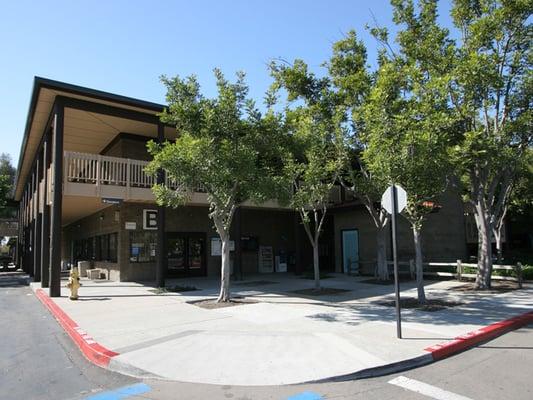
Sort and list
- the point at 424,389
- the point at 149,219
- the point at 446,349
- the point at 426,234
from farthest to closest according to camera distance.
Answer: the point at 426,234 → the point at 149,219 → the point at 446,349 → the point at 424,389

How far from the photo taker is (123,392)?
5.76 meters

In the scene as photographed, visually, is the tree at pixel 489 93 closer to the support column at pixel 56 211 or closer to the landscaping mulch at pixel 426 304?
the landscaping mulch at pixel 426 304

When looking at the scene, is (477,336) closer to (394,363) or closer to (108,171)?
(394,363)

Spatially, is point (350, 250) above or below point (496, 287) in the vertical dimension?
above

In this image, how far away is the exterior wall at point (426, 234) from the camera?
832 inches

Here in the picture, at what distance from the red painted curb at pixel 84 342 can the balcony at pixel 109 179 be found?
486 cm

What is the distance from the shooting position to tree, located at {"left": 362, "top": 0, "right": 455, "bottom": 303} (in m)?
10.5

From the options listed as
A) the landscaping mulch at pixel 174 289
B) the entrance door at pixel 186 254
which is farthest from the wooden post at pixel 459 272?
the entrance door at pixel 186 254

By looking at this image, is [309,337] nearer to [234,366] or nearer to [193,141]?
[234,366]

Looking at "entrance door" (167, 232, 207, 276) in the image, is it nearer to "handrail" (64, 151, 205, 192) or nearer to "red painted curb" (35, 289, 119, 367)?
"handrail" (64, 151, 205, 192)

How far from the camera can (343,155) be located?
1493 centimetres

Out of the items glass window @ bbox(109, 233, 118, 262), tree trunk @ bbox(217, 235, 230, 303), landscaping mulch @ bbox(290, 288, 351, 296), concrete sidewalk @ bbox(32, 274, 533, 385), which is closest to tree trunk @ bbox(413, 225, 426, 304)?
concrete sidewalk @ bbox(32, 274, 533, 385)

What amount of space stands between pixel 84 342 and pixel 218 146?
6011 millimetres

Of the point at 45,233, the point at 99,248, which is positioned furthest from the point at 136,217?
the point at 99,248
